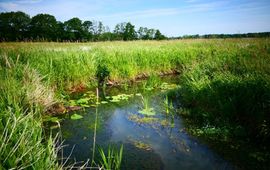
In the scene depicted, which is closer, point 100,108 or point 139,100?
point 100,108

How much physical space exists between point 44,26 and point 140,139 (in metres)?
55.2

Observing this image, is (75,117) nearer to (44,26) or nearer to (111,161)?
(111,161)

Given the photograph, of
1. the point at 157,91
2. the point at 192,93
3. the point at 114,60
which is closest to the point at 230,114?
the point at 192,93

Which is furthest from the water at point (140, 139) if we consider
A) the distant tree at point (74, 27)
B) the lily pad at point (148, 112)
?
the distant tree at point (74, 27)

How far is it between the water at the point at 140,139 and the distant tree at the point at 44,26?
167 feet

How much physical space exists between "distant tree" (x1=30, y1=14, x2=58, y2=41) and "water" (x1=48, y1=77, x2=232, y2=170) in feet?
167

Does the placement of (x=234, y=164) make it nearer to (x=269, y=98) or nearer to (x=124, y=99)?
(x=269, y=98)

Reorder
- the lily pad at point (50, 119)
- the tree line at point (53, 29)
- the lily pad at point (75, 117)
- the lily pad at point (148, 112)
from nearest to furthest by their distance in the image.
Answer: the lily pad at point (50, 119), the lily pad at point (75, 117), the lily pad at point (148, 112), the tree line at point (53, 29)

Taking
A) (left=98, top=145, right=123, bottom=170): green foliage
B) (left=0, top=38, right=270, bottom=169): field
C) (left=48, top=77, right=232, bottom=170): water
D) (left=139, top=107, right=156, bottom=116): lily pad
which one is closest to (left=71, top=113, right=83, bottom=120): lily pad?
(left=48, top=77, right=232, bottom=170): water

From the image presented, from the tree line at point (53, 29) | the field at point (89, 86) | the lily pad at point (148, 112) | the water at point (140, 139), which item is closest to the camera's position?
the field at point (89, 86)

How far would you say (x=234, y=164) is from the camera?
12.3 ft

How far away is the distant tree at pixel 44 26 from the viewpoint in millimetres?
52931

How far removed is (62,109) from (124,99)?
2060 mm

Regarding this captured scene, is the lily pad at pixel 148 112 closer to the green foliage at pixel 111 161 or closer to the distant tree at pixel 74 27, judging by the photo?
the green foliage at pixel 111 161
